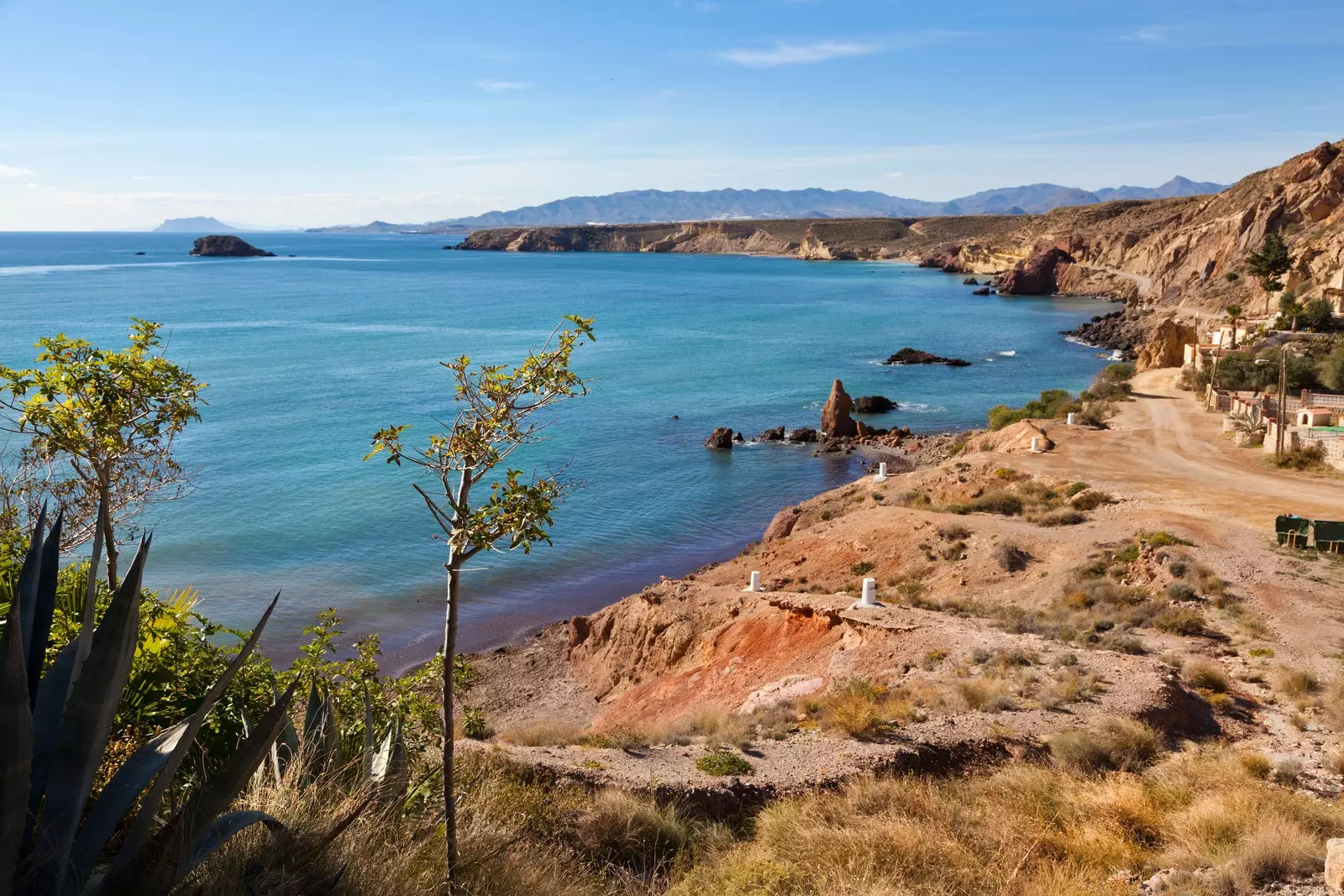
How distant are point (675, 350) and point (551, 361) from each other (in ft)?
218

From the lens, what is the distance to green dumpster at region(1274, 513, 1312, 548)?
1967 centimetres

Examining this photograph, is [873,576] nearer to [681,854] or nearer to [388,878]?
[681,854]

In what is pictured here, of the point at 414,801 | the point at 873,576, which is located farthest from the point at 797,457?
the point at 414,801

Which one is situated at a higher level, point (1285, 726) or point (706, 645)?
point (1285, 726)

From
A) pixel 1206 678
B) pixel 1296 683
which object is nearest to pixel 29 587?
pixel 1206 678

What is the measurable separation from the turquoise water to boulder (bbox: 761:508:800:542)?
2.47m

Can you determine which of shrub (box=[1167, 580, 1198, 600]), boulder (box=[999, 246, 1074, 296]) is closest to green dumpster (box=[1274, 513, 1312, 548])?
shrub (box=[1167, 580, 1198, 600])

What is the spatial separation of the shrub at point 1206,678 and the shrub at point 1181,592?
3.75 meters

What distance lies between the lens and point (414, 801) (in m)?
6.79

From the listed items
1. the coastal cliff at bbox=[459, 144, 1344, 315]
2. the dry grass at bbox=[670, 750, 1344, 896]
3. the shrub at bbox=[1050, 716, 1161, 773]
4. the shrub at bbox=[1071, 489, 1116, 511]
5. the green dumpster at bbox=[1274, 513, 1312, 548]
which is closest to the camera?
the dry grass at bbox=[670, 750, 1344, 896]

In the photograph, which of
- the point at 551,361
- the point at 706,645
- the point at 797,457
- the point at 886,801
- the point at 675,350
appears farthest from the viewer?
the point at 675,350

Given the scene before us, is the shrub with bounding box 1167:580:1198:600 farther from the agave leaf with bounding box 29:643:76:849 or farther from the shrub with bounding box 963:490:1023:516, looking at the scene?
the agave leaf with bounding box 29:643:76:849

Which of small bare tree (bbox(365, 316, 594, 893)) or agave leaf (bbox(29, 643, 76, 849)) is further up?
small bare tree (bbox(365, 316, 594, 893))

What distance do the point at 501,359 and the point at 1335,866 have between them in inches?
2193
